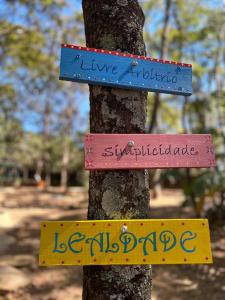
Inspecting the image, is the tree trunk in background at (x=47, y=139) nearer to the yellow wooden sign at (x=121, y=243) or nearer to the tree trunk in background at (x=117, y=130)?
the tree trunk in background at (x=117, y=130)

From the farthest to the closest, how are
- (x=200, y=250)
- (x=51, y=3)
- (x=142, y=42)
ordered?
(x=51, y=3) < (x=142, y=42) < (x=200, y=250)

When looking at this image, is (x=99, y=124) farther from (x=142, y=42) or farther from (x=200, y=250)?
(x=200, y=250)

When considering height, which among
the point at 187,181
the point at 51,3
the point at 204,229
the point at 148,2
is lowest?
the point at 204,229

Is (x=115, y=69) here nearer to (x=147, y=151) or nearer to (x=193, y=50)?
(x=147, y=151)

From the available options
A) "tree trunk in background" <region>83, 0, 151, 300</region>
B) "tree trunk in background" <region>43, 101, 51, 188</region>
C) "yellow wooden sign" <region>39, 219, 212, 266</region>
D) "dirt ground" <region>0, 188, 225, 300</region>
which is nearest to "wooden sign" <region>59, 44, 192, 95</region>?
"tree trunk in background" <region>83, 0, 151, 300</region>

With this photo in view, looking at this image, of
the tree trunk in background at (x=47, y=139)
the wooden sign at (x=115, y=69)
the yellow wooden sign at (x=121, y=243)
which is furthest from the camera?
the tree trunk in background at (x=47, y=139)

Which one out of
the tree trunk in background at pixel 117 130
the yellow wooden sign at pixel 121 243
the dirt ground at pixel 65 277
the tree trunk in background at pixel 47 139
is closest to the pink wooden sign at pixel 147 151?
the tree trunk in background at pixel 117 130

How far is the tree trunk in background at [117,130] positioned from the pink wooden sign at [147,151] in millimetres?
99

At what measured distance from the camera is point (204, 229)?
183 cm

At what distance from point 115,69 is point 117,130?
31cm

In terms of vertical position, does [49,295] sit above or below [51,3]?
below

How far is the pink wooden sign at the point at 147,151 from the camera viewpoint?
6.05 feet

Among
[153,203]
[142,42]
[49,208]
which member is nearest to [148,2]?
[153,203]

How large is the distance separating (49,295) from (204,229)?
394cm
